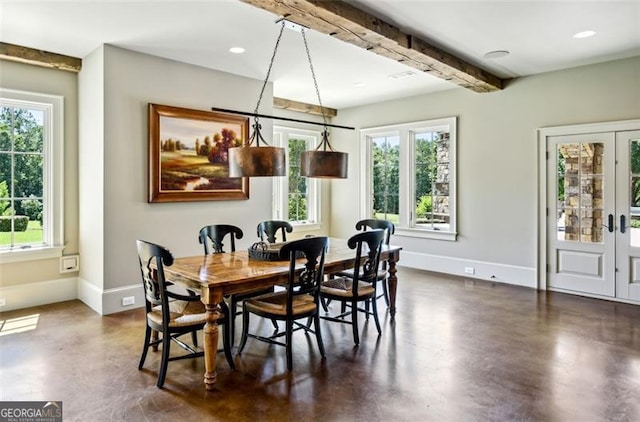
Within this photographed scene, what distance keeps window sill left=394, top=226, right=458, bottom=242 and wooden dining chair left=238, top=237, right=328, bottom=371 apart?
144 inches

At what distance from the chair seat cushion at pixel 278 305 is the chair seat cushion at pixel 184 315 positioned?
0.32 meters

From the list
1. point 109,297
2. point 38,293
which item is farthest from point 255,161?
point 38,293

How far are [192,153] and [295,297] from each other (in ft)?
8.20

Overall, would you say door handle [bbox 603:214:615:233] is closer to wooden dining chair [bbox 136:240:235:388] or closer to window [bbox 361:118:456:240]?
window [bbox 361:118:456:240]

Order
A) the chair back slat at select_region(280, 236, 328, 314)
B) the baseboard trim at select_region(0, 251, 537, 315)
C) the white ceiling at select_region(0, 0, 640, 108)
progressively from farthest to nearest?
1. the baseboard trim at select_region(0, 251, 537, 315)
2. the white ceiling at select_region(0, 0, 640, 108)
3. the chair back slat at select_region(280, 236, 328, 314)

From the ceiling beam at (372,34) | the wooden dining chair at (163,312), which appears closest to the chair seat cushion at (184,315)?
the wooden dining chair at (163,312)

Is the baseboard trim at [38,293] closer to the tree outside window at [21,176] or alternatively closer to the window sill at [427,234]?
the tree outside window at [21,176]

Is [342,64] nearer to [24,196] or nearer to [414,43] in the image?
[414,43]

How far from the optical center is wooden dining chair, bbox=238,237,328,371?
2998 millimetres

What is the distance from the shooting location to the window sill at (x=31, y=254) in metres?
4.41

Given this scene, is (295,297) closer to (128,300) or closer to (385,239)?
(385,239)

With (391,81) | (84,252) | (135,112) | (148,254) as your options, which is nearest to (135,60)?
(135,112)

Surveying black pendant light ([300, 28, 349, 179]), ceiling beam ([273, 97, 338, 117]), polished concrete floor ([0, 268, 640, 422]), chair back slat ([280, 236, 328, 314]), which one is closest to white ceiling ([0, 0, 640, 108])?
black pendant light ([300, 28, 349, 179])
